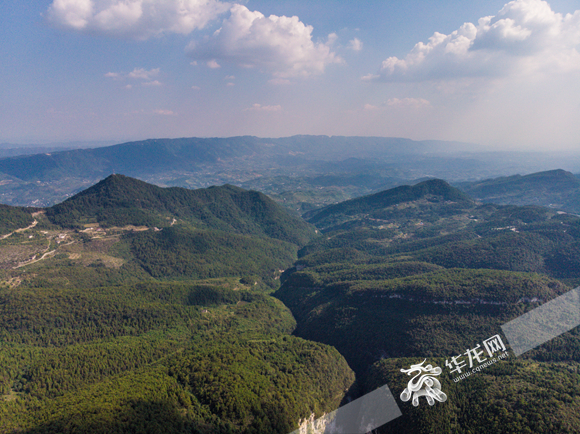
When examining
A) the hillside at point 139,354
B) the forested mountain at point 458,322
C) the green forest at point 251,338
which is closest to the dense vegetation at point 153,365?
A: the hillside at point 139,354

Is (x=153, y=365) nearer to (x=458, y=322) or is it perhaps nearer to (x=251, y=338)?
(x=251, y=338)

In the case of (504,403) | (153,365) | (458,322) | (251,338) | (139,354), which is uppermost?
(504,403)

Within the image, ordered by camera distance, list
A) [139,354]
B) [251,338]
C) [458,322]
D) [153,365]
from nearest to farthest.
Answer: [153,365], [139,354], [458,322], [251,338]

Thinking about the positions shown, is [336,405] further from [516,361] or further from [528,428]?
[516,361]

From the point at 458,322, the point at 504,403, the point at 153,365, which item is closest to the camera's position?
the point at 504,403

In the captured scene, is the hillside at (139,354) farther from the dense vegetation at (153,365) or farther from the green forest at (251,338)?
the green forest at (251,338)

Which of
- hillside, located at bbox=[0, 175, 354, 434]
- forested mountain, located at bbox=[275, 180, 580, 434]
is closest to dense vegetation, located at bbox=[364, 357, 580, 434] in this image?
forested mountain, located at bbox=[275, 180, 580, 434]

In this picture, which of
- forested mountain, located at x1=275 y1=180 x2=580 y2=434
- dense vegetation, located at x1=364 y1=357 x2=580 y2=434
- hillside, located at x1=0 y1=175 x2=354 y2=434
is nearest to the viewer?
dense vegetation, located at x1=364 y1=357 x2=580 y2=434

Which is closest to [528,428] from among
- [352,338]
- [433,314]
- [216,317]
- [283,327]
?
[433,314]

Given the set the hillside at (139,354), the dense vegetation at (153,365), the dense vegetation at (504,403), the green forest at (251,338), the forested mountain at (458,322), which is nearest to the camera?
the dense vegetation at (504,403)

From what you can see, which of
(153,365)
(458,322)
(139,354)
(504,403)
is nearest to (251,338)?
(153,365)

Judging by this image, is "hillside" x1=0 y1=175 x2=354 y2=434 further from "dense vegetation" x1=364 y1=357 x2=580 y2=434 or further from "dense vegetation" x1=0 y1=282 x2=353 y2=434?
"dense vegetation" x1=364 y1=357 x2=580 y2=434
